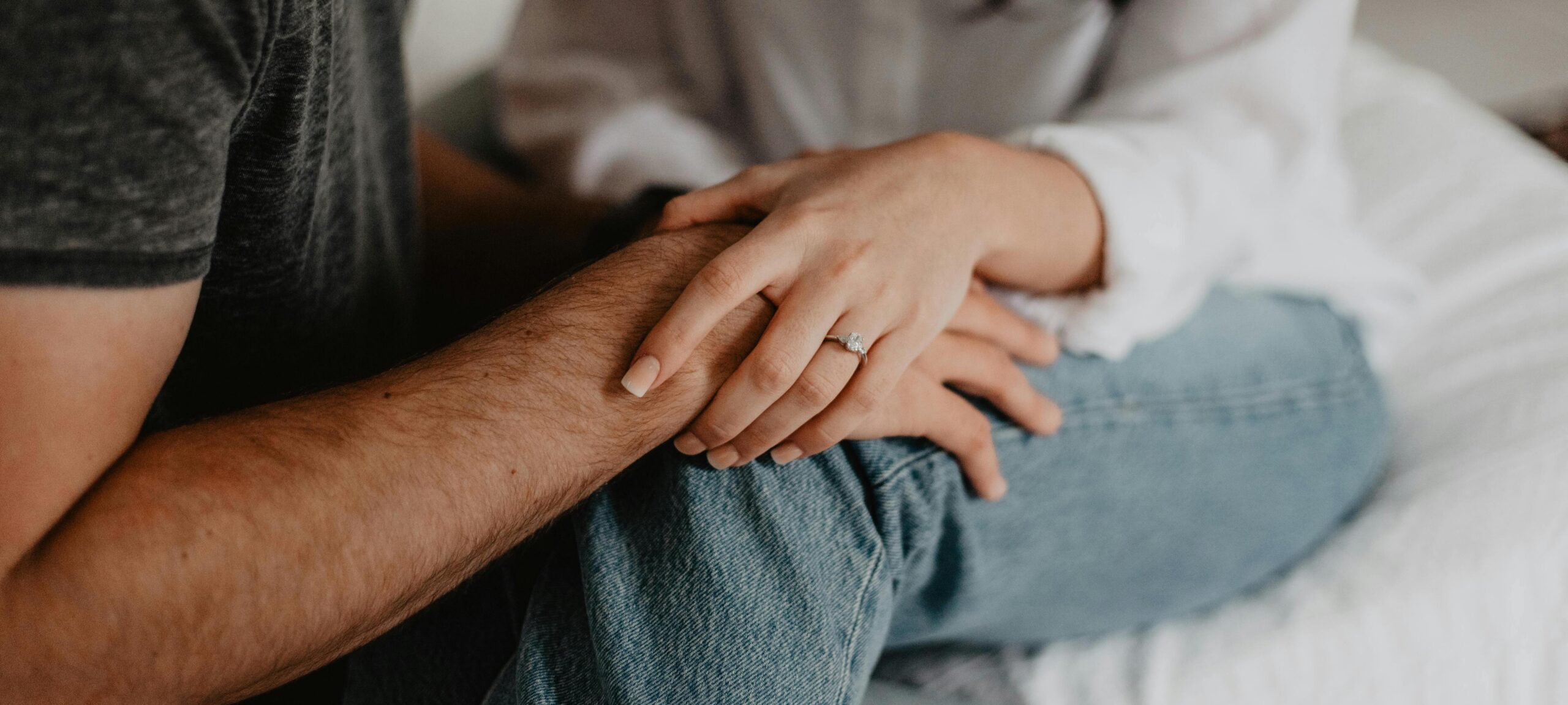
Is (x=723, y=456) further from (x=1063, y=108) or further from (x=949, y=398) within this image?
(x=1063, y=108)

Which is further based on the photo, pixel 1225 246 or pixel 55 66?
pixel 1225 246

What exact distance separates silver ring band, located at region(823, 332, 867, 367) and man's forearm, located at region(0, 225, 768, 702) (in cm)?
4

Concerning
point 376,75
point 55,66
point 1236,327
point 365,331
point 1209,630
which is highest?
point 55,66

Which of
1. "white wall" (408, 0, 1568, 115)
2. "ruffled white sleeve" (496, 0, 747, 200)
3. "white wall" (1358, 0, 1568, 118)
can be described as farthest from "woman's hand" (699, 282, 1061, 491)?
"white wall" (1358, 0, 1568, 118)

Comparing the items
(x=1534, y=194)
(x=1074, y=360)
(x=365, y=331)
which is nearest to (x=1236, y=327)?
(x=1074, y=360)

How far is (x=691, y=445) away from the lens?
48 centimetres

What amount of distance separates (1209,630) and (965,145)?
417 mm

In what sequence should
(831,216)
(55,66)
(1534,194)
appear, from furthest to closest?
(1534,194)
(831,216)
(55,66)

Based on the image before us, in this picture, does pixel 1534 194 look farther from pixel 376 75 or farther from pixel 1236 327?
pixel 376 75

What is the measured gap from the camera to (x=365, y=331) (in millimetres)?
663

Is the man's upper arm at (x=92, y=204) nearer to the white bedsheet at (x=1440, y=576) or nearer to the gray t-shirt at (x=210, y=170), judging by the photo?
the gray t-shirt at (x=210, y=170)

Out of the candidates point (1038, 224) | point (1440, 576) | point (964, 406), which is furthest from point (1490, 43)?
point (964, 406)

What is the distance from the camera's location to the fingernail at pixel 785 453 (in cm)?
49

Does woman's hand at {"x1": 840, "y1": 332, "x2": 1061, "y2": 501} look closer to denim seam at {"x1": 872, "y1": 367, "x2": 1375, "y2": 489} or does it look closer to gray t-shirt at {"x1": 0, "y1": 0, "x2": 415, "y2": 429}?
denim seam at {"x1": 872, "y1": 367, "x2": 1375, "y2": 489}
